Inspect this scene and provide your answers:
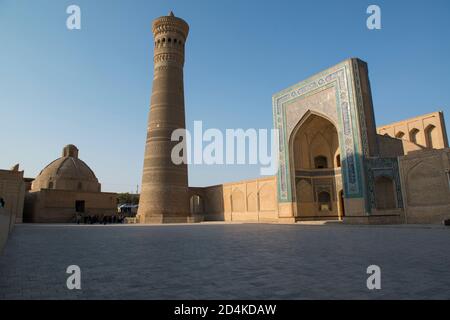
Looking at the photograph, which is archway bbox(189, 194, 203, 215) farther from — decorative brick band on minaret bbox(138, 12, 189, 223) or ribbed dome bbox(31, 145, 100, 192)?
ribbed dome bbox(31, 145, 100, 192)

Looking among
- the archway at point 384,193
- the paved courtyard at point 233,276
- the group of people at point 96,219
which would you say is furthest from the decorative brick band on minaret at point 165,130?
the paved courtyard at point 233,276

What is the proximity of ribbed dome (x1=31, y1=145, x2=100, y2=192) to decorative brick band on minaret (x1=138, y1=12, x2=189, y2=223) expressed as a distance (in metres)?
10.0

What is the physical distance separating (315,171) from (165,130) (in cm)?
952

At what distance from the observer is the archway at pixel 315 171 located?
57.4 ft

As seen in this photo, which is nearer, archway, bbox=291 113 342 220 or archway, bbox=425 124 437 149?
archway, bbox=291 113 342 220

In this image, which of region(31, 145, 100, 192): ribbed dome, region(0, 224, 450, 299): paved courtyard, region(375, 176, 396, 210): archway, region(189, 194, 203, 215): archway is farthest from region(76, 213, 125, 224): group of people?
region(0, 224, 450, 299): paved courtyard

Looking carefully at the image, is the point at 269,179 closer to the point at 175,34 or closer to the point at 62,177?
the point at 175,34

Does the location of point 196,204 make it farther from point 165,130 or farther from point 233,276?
point 233,276

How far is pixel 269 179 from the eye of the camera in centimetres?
2144

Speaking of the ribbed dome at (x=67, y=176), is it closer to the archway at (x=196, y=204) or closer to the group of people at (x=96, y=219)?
the group of people at (x=96, y=219)

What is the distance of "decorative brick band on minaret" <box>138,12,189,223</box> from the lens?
2019cm

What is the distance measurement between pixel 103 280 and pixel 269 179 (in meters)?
19.0

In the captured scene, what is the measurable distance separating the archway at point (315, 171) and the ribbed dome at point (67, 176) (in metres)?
18.5
